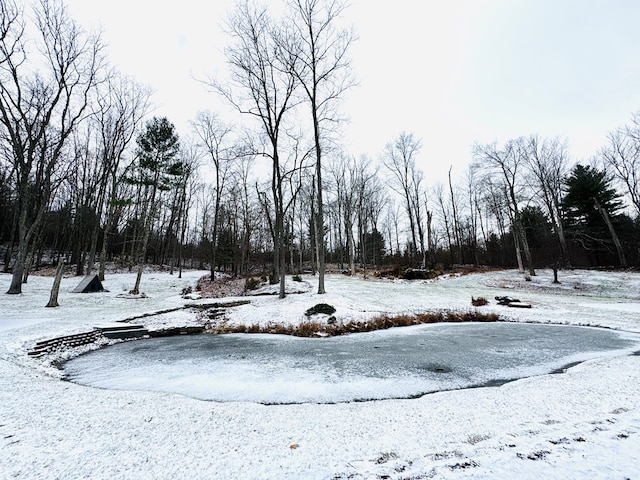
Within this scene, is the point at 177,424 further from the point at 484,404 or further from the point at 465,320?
the point at 465,320

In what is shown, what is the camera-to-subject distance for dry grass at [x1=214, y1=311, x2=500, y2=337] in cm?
823

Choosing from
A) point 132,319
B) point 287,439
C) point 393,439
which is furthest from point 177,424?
point 132,319

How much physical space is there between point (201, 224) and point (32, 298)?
82.3ft

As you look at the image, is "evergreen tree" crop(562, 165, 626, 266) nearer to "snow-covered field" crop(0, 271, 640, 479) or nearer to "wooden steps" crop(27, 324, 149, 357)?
"snow-covered field" crop(0, 271, 640, 479)

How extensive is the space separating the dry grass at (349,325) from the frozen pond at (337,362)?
616 mm

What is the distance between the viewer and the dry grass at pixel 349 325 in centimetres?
823

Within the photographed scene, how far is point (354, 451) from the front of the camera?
2.07 m

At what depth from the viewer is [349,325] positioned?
8.61 metres

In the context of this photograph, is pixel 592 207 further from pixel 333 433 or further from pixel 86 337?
pixel 86 337

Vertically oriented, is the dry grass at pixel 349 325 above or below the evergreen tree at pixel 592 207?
below

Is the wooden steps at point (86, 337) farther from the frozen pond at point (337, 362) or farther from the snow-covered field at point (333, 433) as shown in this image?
the snow-covered field at point (333, 433)

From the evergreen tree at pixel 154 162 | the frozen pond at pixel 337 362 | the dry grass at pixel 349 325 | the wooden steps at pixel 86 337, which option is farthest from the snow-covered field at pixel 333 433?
the evergreen tree at pixel 154 162

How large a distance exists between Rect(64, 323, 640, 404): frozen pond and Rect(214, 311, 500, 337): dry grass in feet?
2.02

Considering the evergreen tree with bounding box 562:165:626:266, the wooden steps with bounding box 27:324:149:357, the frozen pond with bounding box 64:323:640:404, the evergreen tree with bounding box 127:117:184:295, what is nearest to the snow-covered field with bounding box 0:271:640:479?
the frozen pond with bounding box 64:323:640:404
